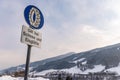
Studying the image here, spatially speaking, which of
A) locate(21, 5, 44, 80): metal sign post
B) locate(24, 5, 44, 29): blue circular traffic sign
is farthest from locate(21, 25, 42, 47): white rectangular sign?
locate(24, 5, 44, 29): blue circular traffic sign

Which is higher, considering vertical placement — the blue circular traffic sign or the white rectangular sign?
the blue circular traffic sign

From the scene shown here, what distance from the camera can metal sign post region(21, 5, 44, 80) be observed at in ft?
20.3

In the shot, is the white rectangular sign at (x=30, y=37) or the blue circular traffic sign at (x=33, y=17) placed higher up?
the blue circular traffic sign at (x=33, y=17)

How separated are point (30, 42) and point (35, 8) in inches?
34.9

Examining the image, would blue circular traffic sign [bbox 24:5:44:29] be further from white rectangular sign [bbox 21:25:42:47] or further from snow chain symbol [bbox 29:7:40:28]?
white rectangular sign [bbox 21:25:42:47]

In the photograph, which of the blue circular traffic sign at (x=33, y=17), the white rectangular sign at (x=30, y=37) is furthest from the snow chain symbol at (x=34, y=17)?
the white rectangular sign at (x=30, y=37)

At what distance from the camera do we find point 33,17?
6.48m

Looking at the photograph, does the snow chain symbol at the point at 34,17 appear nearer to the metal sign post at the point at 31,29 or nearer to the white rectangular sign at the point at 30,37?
the metal sign post at the point at 31,29

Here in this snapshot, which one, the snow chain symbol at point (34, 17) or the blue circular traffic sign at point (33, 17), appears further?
the snow chain symbol at point (34, 17)

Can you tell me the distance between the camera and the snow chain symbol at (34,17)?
20.9ft

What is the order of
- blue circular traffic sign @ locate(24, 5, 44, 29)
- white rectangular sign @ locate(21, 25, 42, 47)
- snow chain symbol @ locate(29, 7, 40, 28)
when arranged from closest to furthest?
1. white rectangular sign @ locate(21, 25, 42, 47)
2. blue circular traffic sign @ locate(24, 5, 44, 29)
3. snow chain symbol @ locate(29, 7, 40, 28)

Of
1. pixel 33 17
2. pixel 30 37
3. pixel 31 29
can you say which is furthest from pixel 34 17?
pixel 30 37

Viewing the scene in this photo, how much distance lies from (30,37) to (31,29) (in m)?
0.21

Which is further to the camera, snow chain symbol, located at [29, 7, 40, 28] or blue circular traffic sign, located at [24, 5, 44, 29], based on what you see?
snow chain symbol, located at [29, 7, 40, 28]
